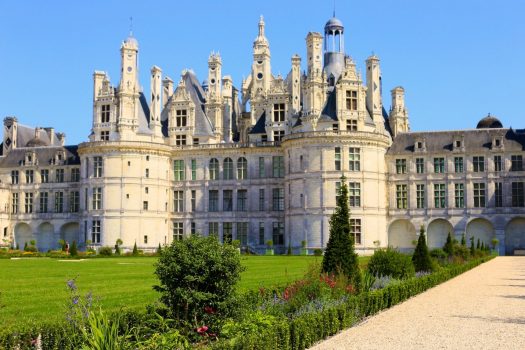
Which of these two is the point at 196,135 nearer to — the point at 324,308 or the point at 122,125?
the point at 122,125

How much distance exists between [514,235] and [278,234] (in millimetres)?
20049

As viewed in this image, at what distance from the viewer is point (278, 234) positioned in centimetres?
6169

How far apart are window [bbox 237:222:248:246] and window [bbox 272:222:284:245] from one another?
258 centimetres

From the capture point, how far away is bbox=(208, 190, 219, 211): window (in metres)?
63.7

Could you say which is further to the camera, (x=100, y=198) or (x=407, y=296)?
(x=100, y=198)

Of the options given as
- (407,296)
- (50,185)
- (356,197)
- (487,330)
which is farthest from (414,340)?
(50,185)

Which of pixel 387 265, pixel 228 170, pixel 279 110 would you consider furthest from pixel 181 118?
pixel 387 265

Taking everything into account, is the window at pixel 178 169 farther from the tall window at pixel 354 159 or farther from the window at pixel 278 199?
the tall window at pixel 354 159

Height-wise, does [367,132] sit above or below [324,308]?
above

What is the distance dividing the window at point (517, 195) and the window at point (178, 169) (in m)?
28.7

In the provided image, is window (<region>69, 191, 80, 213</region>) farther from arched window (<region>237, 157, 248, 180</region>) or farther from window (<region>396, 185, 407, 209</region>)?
window (<region>396, 185, 407, 209</region>)

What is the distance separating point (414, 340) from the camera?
14.6 metres

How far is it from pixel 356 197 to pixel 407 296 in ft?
115

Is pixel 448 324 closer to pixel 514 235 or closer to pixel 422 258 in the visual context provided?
pixel 422 258
